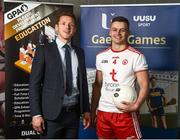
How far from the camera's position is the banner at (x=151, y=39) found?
3.19 m

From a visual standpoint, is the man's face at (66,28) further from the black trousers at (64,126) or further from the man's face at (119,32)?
the black trousers at (64,126)

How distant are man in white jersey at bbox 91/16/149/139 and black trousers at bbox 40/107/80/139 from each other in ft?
0.78

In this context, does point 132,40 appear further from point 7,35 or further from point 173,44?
point 7,35

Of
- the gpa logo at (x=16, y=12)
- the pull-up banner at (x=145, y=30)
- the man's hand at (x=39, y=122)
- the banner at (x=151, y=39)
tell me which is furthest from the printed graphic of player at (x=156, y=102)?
the gpa logo at (x=16, y=12)

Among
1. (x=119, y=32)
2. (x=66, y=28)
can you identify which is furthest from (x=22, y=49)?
(x=119, y=32)

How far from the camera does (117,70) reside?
2.52 m

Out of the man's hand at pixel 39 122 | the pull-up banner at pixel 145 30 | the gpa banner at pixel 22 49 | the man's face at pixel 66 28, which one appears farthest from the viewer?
the gpa banner at pixel 22 49

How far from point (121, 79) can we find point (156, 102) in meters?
0.99

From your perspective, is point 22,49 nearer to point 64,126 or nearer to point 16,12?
Result: point 16,12

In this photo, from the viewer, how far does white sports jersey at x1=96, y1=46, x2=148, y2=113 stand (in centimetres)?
250

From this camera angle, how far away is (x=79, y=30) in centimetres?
350

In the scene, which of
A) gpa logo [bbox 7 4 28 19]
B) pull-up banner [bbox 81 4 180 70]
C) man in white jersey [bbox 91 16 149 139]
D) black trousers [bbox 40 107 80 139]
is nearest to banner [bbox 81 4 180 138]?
pull-up banner [bbox 81 4 180 70]

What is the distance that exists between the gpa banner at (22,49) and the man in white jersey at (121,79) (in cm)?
105

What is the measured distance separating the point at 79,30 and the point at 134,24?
622 mm
